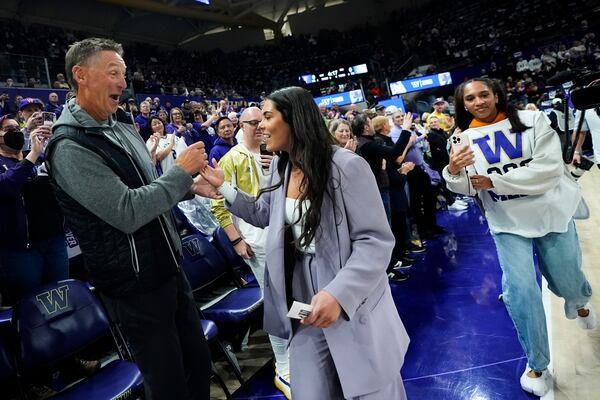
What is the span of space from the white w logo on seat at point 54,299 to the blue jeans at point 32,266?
61 cm

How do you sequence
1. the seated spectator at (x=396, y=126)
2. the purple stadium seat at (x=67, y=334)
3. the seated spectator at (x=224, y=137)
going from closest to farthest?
1. the purple stadium seat at (x=67, y=334)
2. the seated spectator at (x=224, y=137)
3. the seated spectator at (x=396, y=126)

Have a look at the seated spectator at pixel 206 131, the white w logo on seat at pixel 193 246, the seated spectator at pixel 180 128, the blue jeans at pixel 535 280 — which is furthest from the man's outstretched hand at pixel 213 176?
the seated spectator at pixel 206 131

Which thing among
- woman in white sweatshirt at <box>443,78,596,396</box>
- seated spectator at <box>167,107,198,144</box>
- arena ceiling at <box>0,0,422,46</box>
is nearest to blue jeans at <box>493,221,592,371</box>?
woman in white sweatshirt at <box>443,78,596,396</box>

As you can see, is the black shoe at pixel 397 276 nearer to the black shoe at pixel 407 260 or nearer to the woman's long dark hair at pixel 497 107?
the black shoe at pixel 407 260

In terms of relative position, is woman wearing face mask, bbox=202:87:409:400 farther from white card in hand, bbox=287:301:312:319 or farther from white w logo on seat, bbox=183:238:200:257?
white w logo on seat, bbox=183:238:200:257

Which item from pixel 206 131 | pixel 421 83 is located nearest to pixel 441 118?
pixel 206 131

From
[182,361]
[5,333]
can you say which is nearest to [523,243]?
[182,361]

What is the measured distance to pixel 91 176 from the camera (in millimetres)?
1497

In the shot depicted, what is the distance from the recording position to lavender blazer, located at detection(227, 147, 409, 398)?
4.57 feet

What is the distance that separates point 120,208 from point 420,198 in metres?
5.18

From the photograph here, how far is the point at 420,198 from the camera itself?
19.8 feet

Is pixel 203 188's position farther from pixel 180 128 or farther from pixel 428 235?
pixel 180 128

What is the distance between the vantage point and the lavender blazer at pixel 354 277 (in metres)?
1.39

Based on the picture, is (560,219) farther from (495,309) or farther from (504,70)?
(504,70)
